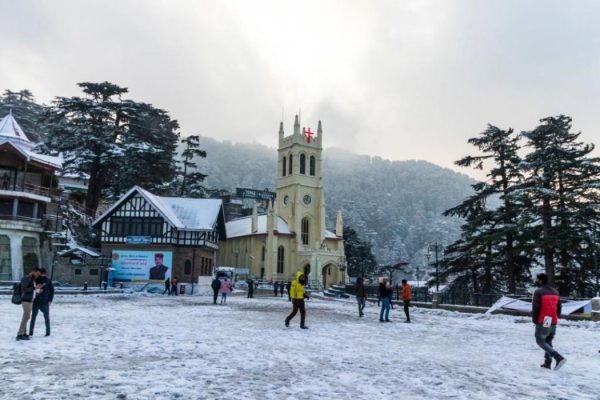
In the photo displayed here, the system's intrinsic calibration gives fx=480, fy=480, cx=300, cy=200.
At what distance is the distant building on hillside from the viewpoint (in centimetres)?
3693

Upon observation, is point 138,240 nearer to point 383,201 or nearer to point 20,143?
point 20,143

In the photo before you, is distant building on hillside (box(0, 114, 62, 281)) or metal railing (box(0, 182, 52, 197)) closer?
distant building on hillside (box(0, 114, 62, 281))

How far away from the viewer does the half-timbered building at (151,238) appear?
41.4m

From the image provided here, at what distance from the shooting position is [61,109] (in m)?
44.2

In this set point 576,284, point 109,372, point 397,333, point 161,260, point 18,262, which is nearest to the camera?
point 109,372

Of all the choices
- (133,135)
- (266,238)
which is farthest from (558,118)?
(266,238)

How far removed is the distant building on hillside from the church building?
32.7 meters

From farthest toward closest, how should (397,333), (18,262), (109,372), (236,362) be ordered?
1. (18,262)
2. (397,333)
3. (236,362)
4. (109,372)

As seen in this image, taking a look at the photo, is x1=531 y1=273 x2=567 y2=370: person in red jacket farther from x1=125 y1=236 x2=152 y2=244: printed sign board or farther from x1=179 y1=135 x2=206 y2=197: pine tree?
x1=179 y1=135 x2=206 y2=197: pine tree

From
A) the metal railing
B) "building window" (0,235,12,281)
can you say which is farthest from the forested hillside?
"building window" (0,235,12,281)

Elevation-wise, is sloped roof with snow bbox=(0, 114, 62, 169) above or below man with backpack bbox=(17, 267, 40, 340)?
above

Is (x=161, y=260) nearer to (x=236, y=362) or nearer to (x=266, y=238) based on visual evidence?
(x=266, y=238)

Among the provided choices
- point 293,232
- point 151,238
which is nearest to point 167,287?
point 151,238

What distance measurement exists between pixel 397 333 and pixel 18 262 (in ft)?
109
